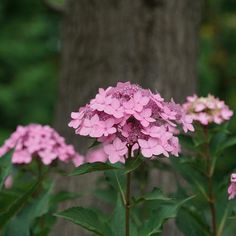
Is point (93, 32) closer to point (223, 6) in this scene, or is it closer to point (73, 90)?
point (73, 90)

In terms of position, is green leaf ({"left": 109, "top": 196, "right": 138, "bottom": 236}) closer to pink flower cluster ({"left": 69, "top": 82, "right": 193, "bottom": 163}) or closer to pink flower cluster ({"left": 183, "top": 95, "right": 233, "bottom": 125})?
pink flower cluster ({"left": 69, "top": 82, "right": 193, "bottom": 163})

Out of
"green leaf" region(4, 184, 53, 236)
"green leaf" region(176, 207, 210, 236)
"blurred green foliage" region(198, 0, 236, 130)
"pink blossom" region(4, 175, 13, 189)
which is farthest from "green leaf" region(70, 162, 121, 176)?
"blurred green foliage" region(198, 0, 236, 130)

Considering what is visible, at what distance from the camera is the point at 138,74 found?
3826mm

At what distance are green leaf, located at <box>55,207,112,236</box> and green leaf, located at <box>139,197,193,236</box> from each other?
11 cm

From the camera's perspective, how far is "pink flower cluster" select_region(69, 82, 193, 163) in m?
1.66

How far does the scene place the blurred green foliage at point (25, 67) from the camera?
9039mm

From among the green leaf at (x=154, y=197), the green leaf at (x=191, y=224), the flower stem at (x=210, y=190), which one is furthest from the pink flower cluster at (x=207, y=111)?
the green leaf at (x=154, y=197)

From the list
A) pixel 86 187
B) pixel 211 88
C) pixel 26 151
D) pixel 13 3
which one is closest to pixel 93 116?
pixel 26 151

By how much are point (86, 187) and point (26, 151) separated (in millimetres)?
1316

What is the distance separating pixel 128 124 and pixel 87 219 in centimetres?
30

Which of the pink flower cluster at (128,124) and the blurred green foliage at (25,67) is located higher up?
the blurred green foliage at (25,67)

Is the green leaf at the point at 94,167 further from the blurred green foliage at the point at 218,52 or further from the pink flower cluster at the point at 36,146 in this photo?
the blurred green foliage at the point at 218,52

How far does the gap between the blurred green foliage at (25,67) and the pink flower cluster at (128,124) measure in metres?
7.15

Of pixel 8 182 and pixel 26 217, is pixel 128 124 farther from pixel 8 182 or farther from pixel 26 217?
pixel 8 182
